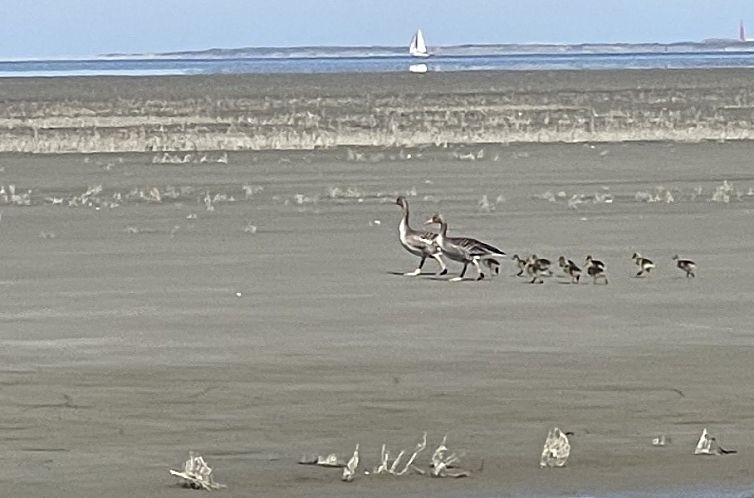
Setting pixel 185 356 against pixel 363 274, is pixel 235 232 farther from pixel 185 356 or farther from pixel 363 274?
pixel 185 356

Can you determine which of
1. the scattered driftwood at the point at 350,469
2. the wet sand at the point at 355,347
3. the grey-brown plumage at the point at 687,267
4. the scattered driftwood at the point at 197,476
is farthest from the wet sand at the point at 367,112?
the scattered driftwood at the point at 197,476

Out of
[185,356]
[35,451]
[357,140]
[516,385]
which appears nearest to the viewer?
[35,451]

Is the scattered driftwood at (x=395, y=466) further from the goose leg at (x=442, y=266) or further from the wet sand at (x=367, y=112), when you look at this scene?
the wet sand at (x=367, y=112)

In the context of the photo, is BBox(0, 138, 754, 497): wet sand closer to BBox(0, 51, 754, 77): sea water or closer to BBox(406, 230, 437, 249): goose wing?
BBox(406, 230, 437, 249): goose wing

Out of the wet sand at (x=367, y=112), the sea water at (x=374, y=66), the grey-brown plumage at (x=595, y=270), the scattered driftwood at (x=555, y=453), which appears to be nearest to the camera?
the scattered driftwood at (x=555, y=453)

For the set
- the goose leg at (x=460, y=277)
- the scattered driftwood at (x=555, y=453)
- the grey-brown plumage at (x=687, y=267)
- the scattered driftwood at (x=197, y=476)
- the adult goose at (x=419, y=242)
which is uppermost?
the adult goose at (x=419, y=242)

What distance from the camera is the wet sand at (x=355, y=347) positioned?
28.8ft

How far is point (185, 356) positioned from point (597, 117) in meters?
36.2

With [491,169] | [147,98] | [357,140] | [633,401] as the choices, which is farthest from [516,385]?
[147,98]

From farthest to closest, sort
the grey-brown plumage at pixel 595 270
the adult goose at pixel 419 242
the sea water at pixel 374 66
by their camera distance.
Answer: the sea water at pixel 374 66 < the adult goose at pixel 419 242 < the grey-brown plumage at pixel 595 270

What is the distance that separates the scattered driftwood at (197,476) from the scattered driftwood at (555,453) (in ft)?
4.54

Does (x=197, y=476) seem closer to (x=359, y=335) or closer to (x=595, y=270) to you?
(x=359, y=335)

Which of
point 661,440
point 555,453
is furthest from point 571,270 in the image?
point 555,453

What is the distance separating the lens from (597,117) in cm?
4759
